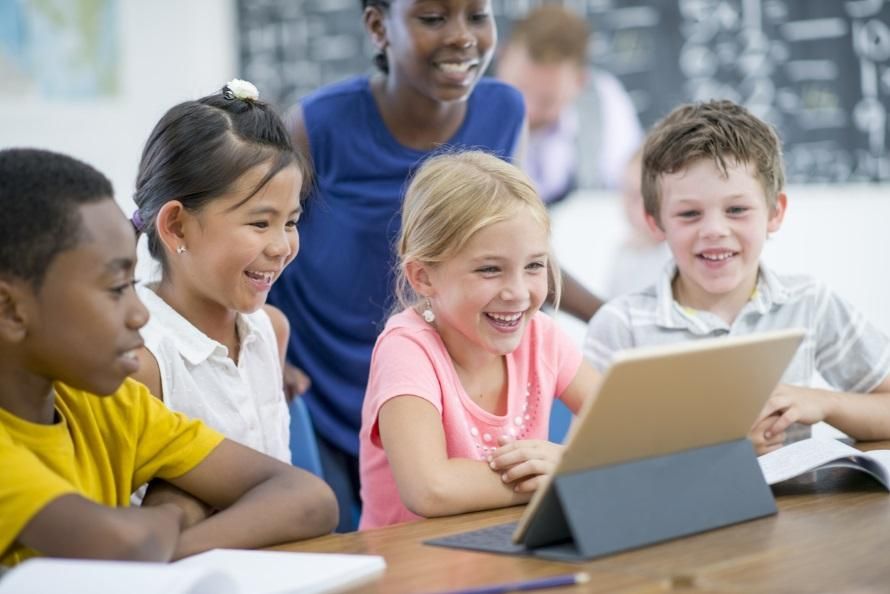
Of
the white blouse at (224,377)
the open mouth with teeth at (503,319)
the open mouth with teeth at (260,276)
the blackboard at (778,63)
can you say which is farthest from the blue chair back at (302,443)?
the blackboard at (778,63)

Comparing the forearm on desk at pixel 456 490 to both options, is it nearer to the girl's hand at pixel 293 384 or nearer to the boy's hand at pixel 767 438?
the boy's hand at pixel 767 438

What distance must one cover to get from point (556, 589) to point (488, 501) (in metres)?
0.41

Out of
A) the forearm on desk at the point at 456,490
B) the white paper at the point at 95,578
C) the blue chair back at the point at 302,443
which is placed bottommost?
the blue chair back at the point at 302,443

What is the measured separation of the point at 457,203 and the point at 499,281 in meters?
0.12

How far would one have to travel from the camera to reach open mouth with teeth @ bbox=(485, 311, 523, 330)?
1686mm

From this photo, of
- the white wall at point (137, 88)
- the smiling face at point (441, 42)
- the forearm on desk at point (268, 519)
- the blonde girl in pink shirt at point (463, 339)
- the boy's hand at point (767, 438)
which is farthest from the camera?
the white wall at point (137, 88)

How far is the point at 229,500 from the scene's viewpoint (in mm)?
1429

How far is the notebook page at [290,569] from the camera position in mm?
1084

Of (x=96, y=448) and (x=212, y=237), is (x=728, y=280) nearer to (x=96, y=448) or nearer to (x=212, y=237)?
(x=212, y=237)

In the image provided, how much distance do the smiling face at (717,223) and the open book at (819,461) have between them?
464 mm

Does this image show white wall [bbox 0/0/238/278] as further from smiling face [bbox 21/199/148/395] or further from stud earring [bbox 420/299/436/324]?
smiling face [bbox 21/199/148/395]

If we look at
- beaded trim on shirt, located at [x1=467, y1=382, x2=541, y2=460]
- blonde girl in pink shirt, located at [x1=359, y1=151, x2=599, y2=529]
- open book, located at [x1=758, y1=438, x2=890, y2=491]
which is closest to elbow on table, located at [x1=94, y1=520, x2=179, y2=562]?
blonde girl in pink shirt, located at [x1=359, y1=151, x2=599, y2=529]

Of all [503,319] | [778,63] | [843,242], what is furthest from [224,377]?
[778,63]

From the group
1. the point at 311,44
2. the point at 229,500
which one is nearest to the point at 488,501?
the point at 229,500
